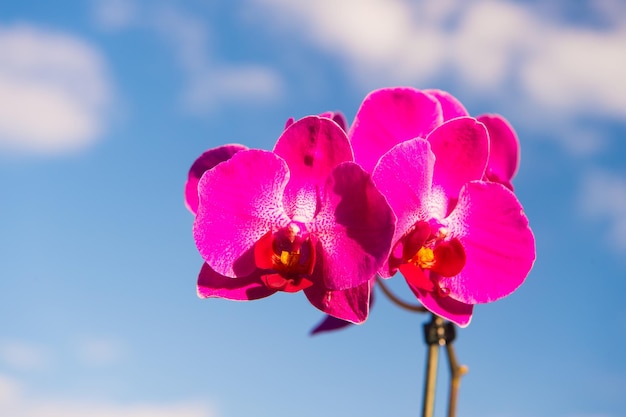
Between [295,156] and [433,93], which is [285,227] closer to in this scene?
[295,156]

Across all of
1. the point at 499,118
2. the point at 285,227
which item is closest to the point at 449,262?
the point at 285,227

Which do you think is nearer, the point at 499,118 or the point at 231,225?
the point at 231,225

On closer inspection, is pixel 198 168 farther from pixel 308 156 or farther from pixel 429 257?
pixel 429 257

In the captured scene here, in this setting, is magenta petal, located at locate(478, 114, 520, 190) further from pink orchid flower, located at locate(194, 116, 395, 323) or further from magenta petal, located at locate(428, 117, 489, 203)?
pink orchid flower, located at locate(194, 116, 395, 323)

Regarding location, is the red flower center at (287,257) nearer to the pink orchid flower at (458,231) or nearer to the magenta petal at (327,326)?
the pink orchid flower at (458,231)

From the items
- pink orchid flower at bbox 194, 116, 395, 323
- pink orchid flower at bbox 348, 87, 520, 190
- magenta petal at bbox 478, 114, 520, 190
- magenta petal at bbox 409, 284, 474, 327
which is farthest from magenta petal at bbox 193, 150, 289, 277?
magenta petal at bbox 478, 114, 520, 190

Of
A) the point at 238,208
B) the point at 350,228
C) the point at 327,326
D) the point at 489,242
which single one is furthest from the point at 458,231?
the point at 327,326
